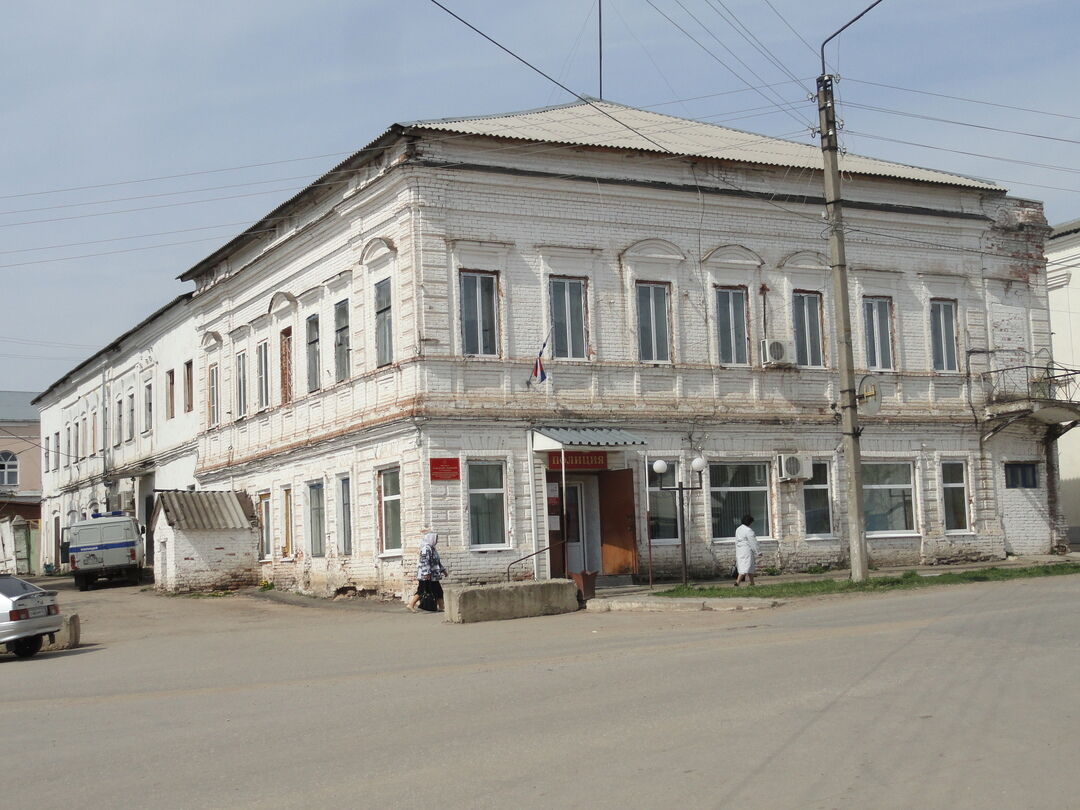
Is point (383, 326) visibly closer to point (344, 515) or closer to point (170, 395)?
point (344, 515)

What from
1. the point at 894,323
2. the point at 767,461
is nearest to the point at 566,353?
the point at 767,461

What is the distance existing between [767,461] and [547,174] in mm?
8085

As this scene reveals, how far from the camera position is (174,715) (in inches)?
453

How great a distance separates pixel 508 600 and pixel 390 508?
19.8 feet

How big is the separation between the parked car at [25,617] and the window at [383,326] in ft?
28.0

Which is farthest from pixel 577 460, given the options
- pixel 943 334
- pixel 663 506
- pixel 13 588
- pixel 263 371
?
pixel 263 371

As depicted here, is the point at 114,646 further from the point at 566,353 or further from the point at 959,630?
the point at 959,630

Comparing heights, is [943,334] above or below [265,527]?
above

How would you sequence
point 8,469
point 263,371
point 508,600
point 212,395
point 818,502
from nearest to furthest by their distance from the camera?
point 508,600 → point 818,502 → point 263,371 → point 212,395 → point 8,469

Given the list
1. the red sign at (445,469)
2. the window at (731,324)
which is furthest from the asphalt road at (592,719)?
the window at (731,324)

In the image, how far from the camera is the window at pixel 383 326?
25.6 metres

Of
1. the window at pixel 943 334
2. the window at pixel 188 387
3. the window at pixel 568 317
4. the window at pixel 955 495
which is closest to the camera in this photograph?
the window at pixel 568 317

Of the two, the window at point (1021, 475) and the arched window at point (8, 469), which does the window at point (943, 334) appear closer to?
the window at point (1021, 475)

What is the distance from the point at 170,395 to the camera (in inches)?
1706
